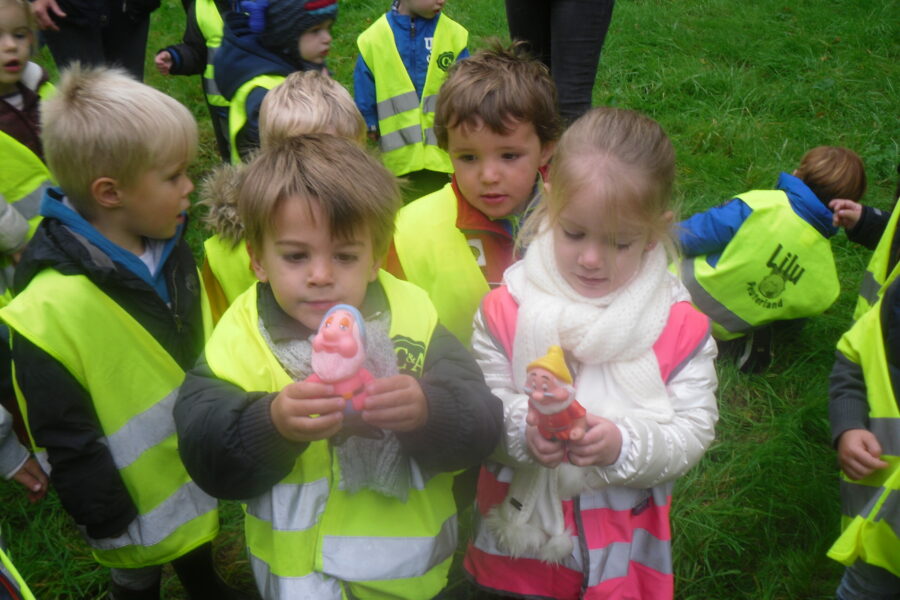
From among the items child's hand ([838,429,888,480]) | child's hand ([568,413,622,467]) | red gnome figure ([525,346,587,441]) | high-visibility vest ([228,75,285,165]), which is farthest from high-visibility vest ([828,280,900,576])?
high-visibility vest ([228,75,285,165])

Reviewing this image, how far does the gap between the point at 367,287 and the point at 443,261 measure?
1.69 feet

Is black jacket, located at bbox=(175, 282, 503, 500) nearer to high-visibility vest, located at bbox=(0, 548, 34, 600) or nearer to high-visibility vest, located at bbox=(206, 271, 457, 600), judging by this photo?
high-visibility vest, located at bbox=(206, 271, 457, 600)

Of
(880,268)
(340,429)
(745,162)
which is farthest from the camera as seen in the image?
(745,162)

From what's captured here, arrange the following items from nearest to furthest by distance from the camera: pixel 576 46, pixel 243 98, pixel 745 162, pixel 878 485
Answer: pixel 878 485, pixel 576 46, pixel 243 98, pixel 745 162

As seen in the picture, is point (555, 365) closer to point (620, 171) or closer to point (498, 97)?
point (620, 171)

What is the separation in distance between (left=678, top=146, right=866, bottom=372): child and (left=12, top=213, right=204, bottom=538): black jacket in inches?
94.7

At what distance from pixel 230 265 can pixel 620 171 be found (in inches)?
51.4

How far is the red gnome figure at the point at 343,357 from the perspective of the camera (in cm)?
134

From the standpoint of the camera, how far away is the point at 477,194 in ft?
7.11

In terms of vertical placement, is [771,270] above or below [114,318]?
below

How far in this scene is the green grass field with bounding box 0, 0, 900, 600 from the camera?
2611 mm

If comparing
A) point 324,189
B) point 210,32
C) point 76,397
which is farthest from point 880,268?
point 210,32

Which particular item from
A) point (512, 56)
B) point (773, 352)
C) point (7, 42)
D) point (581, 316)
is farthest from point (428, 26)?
point (581, 316)

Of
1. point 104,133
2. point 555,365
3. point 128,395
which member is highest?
point 104,133
